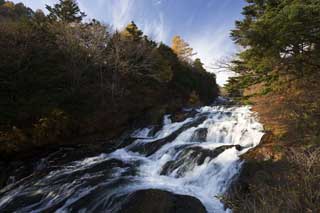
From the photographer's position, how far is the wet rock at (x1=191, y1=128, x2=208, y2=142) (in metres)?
10.8

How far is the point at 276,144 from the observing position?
704cm

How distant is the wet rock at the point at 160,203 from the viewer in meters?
5.15

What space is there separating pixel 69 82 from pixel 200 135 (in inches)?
373

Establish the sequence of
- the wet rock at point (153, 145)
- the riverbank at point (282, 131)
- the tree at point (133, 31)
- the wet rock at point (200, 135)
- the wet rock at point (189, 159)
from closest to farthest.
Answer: the riverbank at point (282, 131) < the wet rock at point (189, 159) < the wet rock at point (153, 145) < the wet rock at point (200, 135) < the tree at point (133, 31)

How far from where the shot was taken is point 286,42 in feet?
20.6

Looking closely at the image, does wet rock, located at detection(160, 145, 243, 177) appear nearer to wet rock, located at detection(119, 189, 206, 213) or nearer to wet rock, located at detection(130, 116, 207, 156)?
wet rock, located at detection(119, 189, 206, 213)

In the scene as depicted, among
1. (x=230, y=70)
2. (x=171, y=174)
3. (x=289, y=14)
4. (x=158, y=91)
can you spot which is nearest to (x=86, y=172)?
(x=171, y=174)

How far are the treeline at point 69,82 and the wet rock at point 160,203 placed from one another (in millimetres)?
7211

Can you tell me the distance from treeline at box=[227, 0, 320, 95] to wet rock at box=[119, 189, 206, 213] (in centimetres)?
544

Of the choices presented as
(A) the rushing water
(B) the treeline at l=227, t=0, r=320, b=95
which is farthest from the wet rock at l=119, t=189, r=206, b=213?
(B) the treeline at l=227, t=0, r=320, b=95

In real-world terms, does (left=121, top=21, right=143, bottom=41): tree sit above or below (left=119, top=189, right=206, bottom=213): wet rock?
above

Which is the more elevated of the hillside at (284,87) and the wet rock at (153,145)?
the hillside at (284,87)

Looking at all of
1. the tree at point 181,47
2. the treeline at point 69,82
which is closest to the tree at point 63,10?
the treeline at point 69,82

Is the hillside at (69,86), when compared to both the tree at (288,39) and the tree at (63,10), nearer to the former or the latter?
the tree at (63,10)
